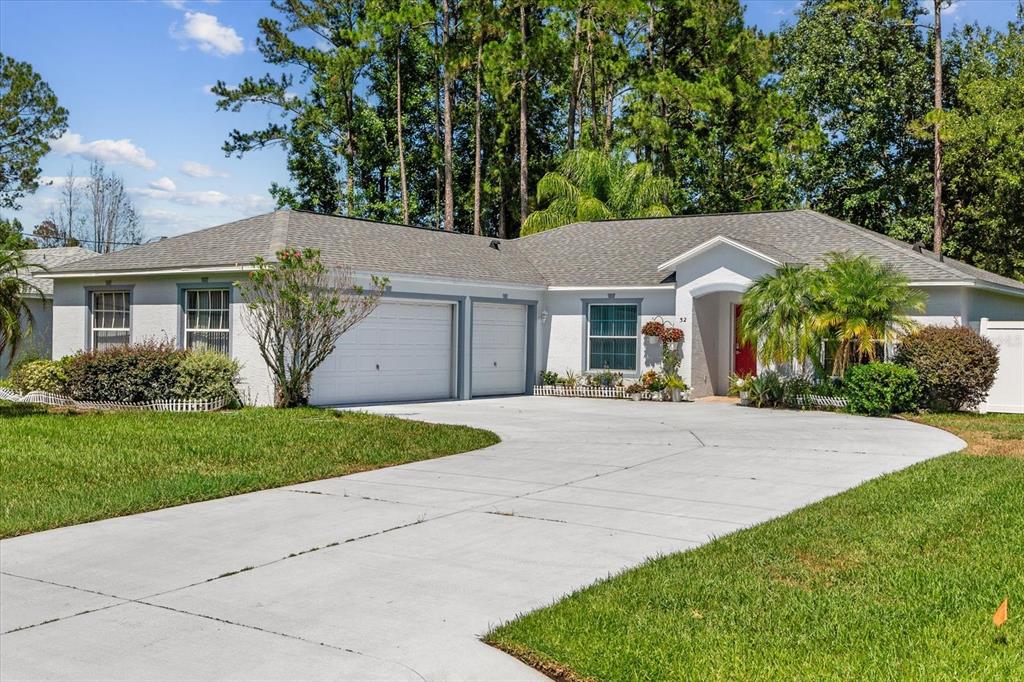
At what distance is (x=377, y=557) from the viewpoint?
25.0 feet

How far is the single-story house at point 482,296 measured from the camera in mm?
20734

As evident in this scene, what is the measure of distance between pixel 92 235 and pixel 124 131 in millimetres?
25288

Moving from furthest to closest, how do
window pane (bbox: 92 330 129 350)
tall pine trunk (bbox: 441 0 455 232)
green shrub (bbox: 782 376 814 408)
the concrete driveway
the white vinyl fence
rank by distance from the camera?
tall pine trunk (bbox: 441 0 455 232) < window pane (bbox: 92 330 129 350) < green shrub (bbox: 782 376 814 408) < the white vinyl fence < the concrete driveway


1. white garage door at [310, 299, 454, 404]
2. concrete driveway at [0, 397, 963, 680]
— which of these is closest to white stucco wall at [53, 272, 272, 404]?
white garage door at [310, 299, 454, 404]

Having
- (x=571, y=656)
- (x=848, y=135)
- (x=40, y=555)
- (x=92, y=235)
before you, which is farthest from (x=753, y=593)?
(x=92, y=235)

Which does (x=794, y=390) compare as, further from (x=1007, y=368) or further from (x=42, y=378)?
(x=42, y=378)

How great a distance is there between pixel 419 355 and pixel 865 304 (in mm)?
10095

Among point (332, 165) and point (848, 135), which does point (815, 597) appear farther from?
point (332, 165)

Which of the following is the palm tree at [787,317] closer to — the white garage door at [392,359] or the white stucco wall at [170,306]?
the white stucco wall at [170,306]

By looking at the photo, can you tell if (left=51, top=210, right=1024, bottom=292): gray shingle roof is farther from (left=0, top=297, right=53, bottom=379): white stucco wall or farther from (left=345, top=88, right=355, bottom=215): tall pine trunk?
(left=345, top=88, right=355, bottom=215): tall pine trunk

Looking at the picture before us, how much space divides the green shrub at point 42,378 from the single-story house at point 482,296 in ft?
5.28

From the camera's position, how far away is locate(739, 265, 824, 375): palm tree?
20141 millimetres

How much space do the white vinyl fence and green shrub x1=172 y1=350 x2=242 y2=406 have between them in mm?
16136

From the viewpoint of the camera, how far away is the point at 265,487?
35.4 ft
